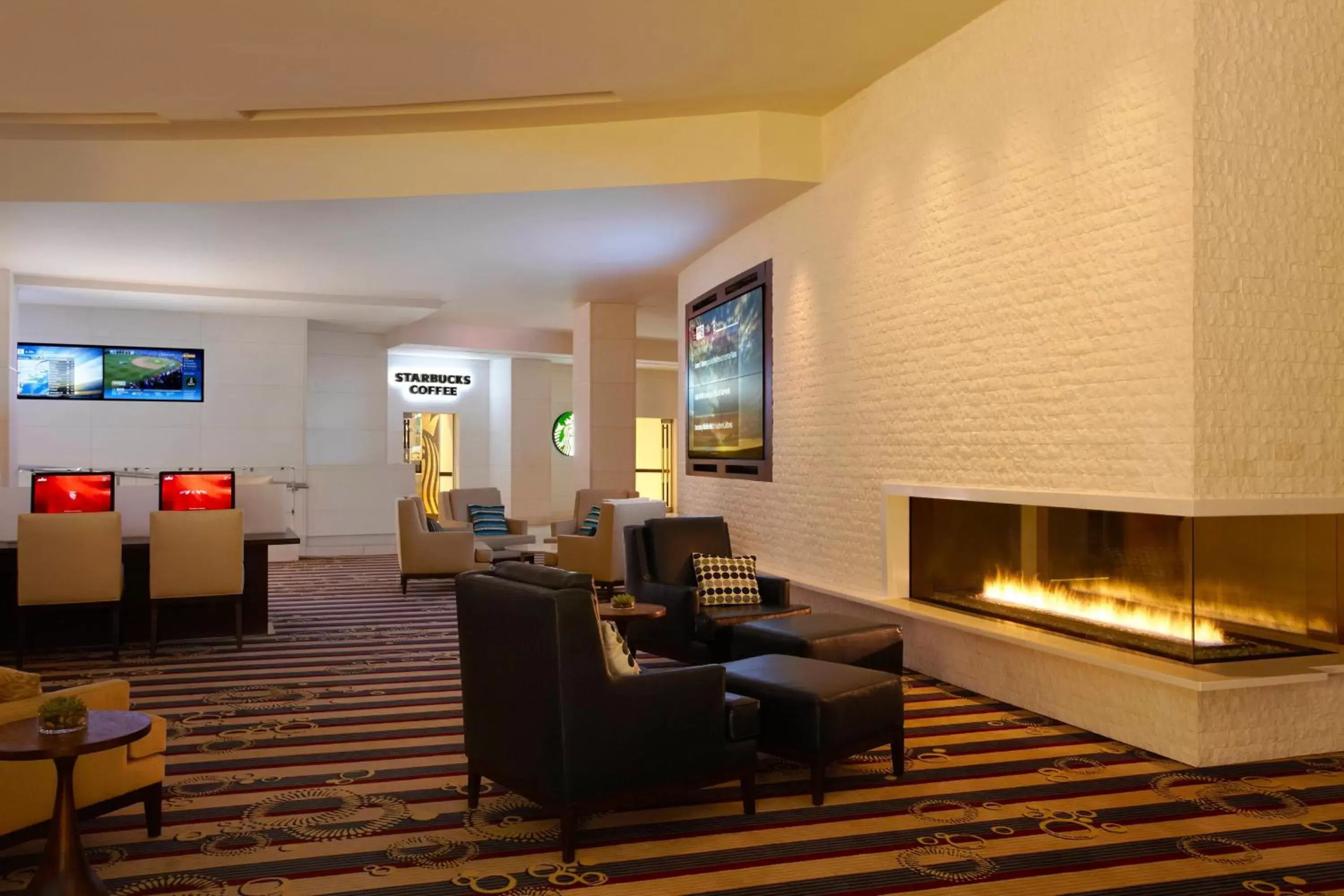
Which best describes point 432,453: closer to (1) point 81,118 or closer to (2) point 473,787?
(1) point 81,118

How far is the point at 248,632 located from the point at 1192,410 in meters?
6.77

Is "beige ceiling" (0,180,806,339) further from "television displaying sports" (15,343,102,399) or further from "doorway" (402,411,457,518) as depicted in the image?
"doorway" (402,411,457,518)

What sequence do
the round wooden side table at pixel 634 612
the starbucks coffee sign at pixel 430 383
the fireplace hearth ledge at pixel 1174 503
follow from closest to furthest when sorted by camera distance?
the fireplace hearth ledge at pixel 1174 503
the round wooden side table at pixel 634 612
the starbucks coffee sign at pixel 430 383

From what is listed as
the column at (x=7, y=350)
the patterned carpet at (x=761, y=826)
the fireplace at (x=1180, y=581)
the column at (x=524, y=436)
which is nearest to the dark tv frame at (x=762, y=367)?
the fireplace at (x=1180, y=581)

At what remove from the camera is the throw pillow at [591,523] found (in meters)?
11.0

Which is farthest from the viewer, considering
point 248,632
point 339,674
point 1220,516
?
point 248,632

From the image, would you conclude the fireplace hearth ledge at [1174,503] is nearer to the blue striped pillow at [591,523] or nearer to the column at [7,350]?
the blue striped pillow at [591,523]

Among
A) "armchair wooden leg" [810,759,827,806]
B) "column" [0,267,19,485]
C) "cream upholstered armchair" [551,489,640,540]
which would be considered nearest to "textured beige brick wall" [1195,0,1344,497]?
"armchair wooden leg" [810,759,827,806]

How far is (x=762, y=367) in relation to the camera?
8828mm

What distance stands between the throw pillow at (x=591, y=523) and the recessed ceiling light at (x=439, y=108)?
445cm

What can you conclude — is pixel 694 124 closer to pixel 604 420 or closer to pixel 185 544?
pixel 185 544

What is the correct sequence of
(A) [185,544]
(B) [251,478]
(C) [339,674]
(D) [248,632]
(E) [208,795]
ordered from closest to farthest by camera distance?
(E) [208,795] → (C) [339,674] → (A) [185,544] → (D) [248,632] → (B) [251,478]

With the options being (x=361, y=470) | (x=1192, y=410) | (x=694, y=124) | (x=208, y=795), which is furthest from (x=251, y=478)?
(x=1192, y=410)

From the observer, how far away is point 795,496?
8281mm
